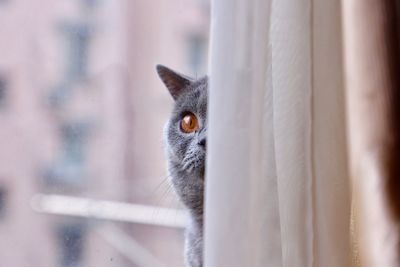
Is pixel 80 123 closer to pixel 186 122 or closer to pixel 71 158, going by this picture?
pixel 71 158

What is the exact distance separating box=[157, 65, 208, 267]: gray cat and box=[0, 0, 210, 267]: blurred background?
6 cm

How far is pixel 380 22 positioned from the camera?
2.10ft

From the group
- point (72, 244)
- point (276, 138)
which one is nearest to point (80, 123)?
point (72, 244)

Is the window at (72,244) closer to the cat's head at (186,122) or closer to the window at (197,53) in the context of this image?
the cat's head at (186,122)

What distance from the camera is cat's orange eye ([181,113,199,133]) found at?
0.79m

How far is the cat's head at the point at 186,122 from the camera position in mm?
746

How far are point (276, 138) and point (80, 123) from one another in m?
0.30

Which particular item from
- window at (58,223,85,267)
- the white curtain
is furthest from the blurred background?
the white curtain

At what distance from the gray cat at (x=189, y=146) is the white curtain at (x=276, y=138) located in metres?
0.24

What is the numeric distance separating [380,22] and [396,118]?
14 centimetres

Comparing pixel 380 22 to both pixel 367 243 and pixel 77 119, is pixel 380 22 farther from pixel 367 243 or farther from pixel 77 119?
pixel 77 119

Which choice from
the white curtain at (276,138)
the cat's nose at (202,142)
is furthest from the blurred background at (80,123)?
the white curtain at (276,138)

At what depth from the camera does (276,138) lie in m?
0.49

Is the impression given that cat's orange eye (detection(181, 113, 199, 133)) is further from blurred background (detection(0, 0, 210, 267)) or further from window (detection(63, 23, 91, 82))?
window (detection(63, 23, 91, 82))
